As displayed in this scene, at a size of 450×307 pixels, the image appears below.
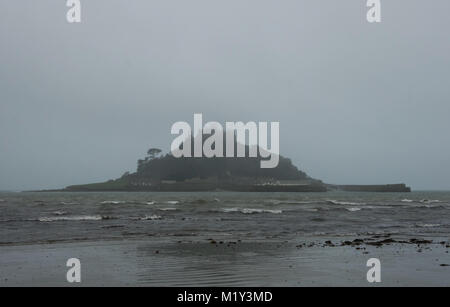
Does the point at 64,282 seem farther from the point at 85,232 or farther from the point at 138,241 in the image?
the point at 85,232

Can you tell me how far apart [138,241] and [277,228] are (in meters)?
12.2

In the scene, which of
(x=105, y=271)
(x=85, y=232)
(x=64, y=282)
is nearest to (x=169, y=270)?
(x=105, y=271)

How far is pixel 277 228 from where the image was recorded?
3225 centimetres

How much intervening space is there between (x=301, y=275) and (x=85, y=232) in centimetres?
1930

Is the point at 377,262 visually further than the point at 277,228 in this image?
No

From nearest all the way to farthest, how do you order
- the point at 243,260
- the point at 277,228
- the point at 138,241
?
the point at 243,260
the point at 138,241
the point at 277,228

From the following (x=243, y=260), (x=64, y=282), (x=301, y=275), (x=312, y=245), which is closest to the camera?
(x=64, y=282)
